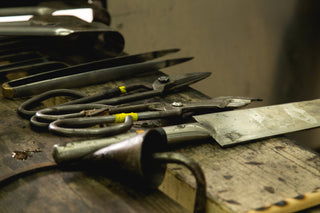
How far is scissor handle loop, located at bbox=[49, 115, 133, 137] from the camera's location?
72 cm

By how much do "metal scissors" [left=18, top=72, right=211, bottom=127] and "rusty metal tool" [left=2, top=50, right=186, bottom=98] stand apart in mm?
68

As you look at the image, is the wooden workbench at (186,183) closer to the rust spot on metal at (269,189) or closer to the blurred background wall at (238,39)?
the rust spot on metal at (269,189)

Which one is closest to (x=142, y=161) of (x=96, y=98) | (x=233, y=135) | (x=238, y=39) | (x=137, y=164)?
(x=137, y=164)

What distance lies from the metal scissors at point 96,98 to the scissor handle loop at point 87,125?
4 cm

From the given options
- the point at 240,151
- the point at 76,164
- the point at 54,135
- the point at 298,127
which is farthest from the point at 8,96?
the point at 298,127

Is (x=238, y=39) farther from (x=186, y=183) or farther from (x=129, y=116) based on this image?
(x=186, y=183)

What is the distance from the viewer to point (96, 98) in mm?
921

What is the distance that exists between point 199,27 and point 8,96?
1.44 m

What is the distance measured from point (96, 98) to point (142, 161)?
35 cm

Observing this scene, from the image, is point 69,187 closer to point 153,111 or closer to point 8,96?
point 153,111

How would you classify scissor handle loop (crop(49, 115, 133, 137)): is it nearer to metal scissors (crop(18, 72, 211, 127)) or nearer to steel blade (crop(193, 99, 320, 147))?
metal scissors (crop(18, 72, 211, 127))

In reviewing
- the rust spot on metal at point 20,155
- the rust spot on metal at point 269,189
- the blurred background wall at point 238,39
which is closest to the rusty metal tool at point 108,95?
the rust spot on metal at point 20,155

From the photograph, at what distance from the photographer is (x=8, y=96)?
957 millimetres

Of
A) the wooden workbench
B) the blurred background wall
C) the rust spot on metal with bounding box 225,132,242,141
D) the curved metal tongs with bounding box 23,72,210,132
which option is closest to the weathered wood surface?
the wooden workbench
